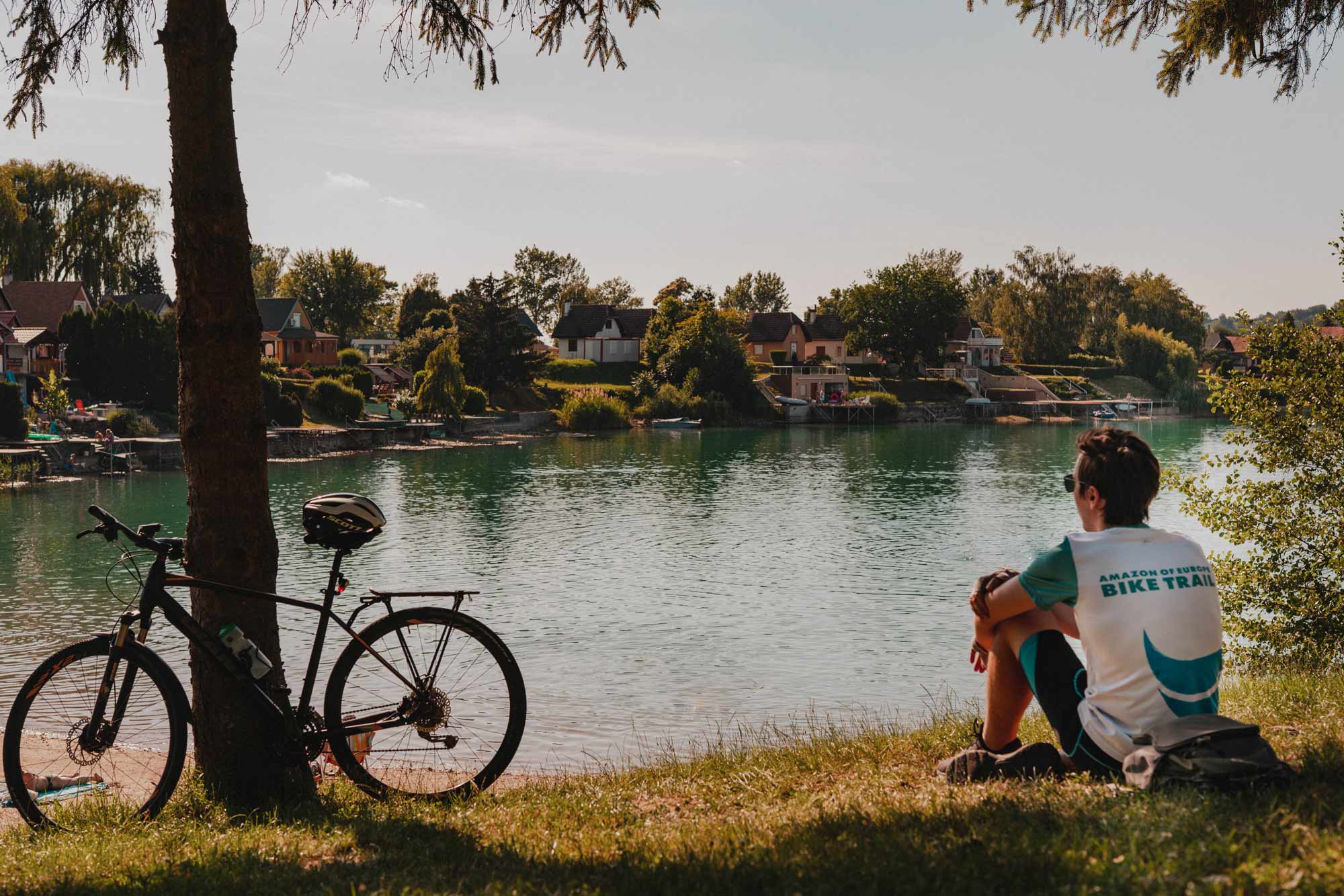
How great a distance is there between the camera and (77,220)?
81.7 meters

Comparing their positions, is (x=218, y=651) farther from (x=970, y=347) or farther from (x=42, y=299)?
(x=970, y=347)

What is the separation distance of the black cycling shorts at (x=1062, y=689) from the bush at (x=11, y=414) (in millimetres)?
50747

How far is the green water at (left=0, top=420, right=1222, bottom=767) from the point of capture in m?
15.6

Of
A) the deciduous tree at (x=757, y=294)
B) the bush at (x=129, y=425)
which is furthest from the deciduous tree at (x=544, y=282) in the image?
the bush at (x=129, y=425)

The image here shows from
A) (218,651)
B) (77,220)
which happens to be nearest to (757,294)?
(77,220)

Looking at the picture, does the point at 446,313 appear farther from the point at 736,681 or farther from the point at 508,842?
the point at 508,842

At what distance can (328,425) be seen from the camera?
6762 centimetres

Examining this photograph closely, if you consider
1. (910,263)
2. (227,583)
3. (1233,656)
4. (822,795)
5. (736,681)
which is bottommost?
(736,681)

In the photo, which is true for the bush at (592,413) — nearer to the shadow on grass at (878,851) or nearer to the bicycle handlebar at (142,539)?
the bicycle handlebar at (142,539)

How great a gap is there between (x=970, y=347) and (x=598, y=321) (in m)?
42.1

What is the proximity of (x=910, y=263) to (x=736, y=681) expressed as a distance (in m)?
110

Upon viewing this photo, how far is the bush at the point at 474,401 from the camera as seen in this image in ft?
266

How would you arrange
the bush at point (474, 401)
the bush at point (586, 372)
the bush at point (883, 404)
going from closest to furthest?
the bush at point (474, 401) < the bush at point (883, 404) < the bush at point (586, 372)

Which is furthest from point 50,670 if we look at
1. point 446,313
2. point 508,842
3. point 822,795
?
point 446,313
